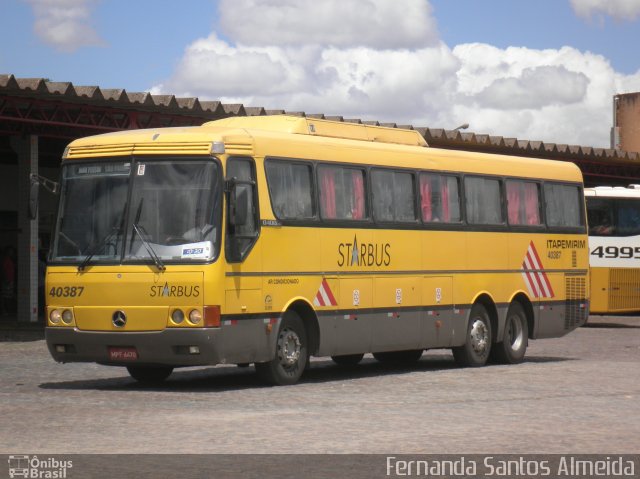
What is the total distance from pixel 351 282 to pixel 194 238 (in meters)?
3.37

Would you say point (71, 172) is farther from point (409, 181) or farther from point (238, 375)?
point (409, 181)

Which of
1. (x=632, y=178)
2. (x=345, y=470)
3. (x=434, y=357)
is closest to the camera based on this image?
(x=345, y=470)

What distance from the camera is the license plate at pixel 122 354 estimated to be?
57.0 feet

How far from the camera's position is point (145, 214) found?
57.4 ft

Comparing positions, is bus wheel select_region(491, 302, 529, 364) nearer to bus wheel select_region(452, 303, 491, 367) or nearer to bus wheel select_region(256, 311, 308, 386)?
bus wheel select_region(452, 303, 491, 367)

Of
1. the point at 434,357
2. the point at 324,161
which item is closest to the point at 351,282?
the point at 324,161

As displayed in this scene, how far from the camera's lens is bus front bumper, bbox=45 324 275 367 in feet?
56.2

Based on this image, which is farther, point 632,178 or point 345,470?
point 632,178

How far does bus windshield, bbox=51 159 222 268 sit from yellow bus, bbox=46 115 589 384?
0.06 ft

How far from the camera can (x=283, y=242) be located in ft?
61.1

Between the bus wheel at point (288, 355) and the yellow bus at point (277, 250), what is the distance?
23mm

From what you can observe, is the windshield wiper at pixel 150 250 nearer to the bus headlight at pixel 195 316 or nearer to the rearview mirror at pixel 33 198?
the bus headlight at pixel 195 316

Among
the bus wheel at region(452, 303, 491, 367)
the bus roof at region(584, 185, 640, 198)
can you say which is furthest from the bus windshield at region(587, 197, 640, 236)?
the bus wheel at region(452, 303, 491, 367)

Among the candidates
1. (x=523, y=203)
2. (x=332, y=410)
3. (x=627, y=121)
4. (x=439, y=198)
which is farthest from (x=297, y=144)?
(x=627, y=121)
